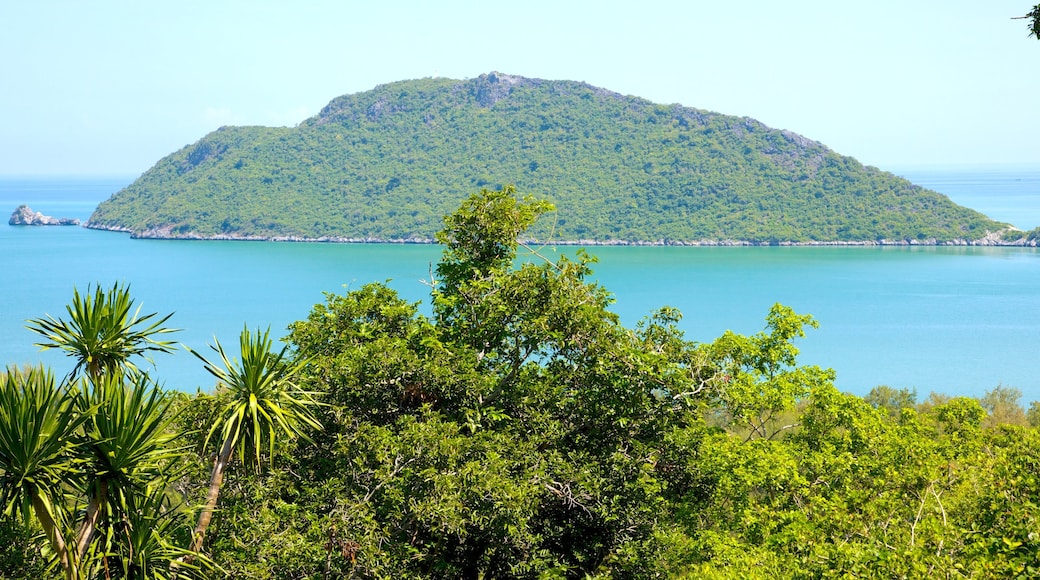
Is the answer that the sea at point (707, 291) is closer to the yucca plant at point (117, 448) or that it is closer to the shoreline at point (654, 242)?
the shoreline at point (654, 242)

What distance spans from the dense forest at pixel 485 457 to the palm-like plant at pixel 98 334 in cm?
2

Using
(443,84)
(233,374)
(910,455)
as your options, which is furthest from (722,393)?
(443,84)

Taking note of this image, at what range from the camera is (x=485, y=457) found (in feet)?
29.7

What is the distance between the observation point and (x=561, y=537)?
33.6ft

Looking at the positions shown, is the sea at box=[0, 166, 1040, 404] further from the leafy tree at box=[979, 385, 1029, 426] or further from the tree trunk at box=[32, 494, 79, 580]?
the tree trunk at box=[32, 494, 79, 580]

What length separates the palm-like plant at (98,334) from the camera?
7.86 metres

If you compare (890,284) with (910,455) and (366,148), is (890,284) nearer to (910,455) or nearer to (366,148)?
(910,455)

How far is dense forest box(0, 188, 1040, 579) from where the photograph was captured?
22.9 feet

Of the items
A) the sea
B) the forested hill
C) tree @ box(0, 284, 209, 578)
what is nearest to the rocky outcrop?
the forested hill

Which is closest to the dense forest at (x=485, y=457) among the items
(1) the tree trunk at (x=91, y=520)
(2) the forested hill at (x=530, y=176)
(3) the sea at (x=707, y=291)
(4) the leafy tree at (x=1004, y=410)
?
Answer: (1) the tree trunk at (x=91, y=520)

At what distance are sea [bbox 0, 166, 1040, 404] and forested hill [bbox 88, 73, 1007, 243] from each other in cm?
673

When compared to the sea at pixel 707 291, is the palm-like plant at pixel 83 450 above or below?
above

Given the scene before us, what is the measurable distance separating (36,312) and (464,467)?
221ft

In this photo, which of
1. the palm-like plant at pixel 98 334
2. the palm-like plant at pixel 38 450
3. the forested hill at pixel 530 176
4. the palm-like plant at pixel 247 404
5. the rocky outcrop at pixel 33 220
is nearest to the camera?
the palm-like plant at pixel 38 450
